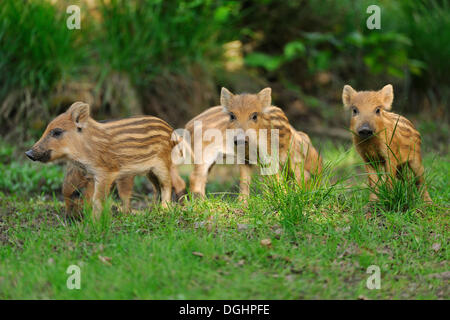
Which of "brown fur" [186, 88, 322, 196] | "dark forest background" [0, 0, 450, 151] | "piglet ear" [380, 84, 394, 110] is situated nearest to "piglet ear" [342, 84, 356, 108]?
"piglet ear" [380, 84, 394, 110]

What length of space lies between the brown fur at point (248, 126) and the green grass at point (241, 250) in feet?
1.98

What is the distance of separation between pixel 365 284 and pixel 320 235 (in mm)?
844

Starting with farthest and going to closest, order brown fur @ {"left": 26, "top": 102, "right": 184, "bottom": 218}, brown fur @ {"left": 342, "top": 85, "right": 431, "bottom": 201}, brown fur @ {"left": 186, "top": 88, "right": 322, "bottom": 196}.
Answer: brown fur @ {"left": 186, "top": 88, "right": 322, "bottom": 196} → brown fur @ {"left": 342, "top": 85, "right": 431, "bottom": 201} → brown fur @ {"left": 26, "top": 102, "right": 184, "bottom": 218}

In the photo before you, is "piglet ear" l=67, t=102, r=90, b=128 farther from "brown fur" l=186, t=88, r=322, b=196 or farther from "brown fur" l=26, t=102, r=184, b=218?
"brown fur" l=186, t=88, r=322, b=196

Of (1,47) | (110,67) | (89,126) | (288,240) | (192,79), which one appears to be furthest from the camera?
(192,79)

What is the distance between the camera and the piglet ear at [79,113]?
6.18 m

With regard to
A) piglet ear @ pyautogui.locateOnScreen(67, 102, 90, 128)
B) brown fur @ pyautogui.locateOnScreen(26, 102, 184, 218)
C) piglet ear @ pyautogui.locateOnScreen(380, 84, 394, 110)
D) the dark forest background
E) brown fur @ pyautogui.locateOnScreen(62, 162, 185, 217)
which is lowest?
brown fur @ pyautogui.locateOnScreen(62, 162, 185, 217)

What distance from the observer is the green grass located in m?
4.66

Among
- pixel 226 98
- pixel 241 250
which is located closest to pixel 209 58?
pixel 226 98

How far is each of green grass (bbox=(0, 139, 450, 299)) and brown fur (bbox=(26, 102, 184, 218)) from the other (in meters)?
0.48

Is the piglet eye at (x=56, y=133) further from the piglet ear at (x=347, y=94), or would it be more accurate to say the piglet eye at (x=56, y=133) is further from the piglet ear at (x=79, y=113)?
the piglet ear at (x=347, y=94)
